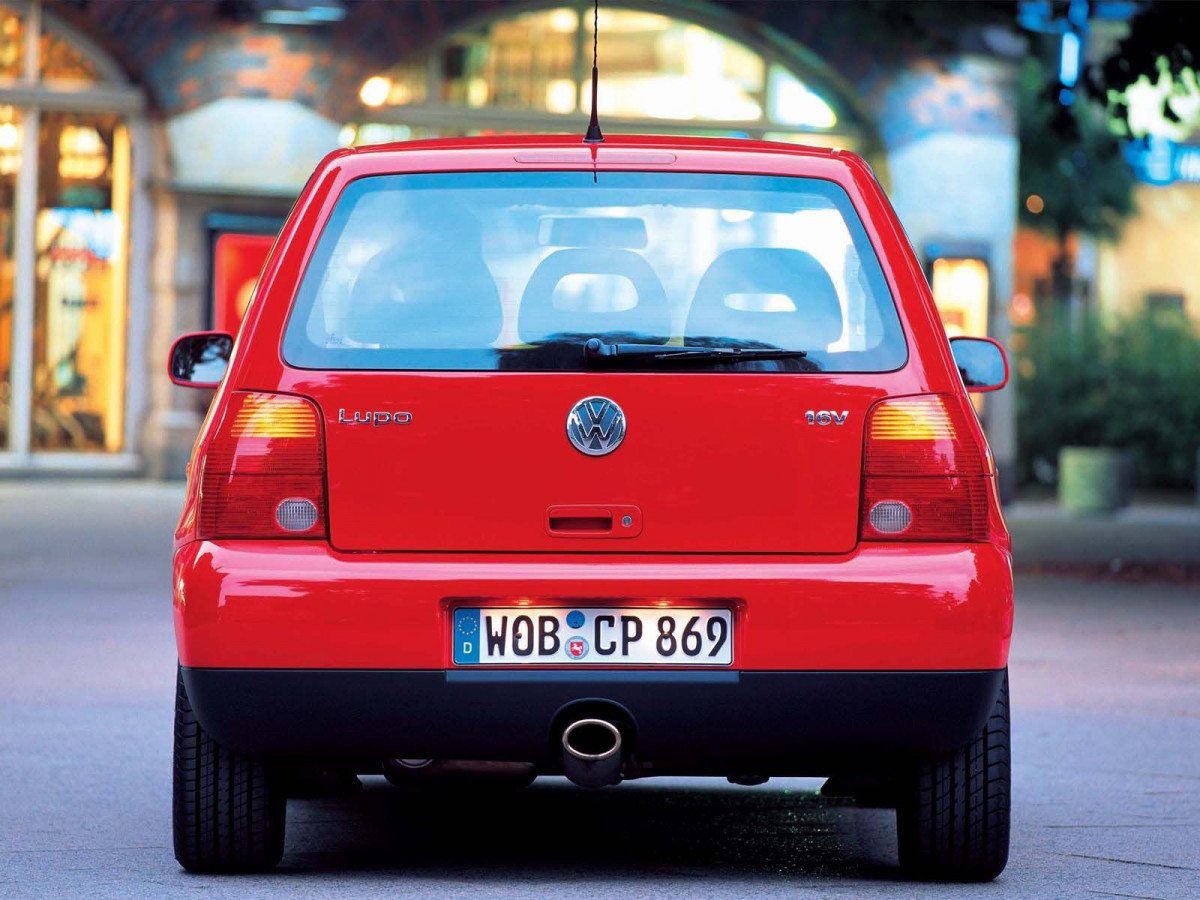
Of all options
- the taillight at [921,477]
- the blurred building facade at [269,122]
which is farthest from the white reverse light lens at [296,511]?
the blurred building facade at [269,122]

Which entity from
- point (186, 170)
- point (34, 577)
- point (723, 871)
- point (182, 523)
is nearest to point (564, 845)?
point (723, 871)

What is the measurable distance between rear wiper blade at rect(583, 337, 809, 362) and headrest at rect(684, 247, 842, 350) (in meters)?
0.03

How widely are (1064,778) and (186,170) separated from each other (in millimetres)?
15944

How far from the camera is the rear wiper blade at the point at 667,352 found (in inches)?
182

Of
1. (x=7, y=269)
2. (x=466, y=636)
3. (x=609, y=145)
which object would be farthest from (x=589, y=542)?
(x=7, y=269)

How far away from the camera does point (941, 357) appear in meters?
4.71

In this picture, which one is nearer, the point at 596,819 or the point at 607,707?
the point at 607,707

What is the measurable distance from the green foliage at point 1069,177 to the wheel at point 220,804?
73.2 feet

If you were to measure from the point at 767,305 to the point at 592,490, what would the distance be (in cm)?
54

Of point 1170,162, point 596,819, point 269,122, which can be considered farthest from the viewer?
point 269,122

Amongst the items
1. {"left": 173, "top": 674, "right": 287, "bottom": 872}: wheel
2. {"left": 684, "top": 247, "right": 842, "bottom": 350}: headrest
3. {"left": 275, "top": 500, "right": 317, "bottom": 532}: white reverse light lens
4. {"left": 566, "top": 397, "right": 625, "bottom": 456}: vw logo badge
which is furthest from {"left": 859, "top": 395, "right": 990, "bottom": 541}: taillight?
{"left": 173, "top": 674, "right": 287, "bottom": 872}: wheel

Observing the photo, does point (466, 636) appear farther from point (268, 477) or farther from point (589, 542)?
point (268, 477)

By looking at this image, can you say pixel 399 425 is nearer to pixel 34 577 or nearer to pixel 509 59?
pixel 34 577

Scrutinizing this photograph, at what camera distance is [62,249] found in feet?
71.9
